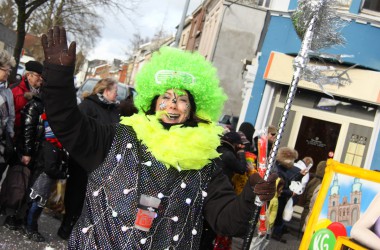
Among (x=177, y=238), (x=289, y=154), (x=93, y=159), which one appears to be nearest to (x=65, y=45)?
(x=93, y=159)

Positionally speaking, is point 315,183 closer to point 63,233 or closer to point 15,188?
point 63,233

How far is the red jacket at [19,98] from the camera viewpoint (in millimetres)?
5172

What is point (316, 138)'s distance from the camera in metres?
11.3

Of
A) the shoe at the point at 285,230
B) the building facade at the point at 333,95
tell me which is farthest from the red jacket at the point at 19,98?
the building facade at the point at 333,95

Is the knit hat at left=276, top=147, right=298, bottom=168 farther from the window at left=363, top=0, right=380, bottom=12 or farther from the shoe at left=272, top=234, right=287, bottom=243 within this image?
the window at left=363, top=0, right=380, bottom=12

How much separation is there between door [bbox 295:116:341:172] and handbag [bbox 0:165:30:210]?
752cm

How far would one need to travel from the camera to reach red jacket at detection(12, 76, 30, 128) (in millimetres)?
5172

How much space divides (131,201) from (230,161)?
265 centimetres

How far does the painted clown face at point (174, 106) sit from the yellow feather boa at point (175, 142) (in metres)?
0.06

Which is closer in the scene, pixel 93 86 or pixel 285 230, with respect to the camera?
pixel 285 230

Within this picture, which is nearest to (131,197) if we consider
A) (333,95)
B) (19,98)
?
(19,98)

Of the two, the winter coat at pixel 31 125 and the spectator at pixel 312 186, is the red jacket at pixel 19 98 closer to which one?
the winter coat at pixel 31 125

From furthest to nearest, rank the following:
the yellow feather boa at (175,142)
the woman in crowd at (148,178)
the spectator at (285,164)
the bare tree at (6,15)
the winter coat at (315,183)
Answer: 1. the bare tree at (6,15)
2. the winter coat at (315,183)
3. the spectator at (285,164)
4. the yellow feather boa at (175,142)
5. the woman in crowd at (148,178)

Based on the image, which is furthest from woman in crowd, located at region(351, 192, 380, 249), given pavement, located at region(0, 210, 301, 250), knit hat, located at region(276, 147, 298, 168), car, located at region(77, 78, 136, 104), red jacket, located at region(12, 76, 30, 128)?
car, located at region(77, 78, 136, 104)
